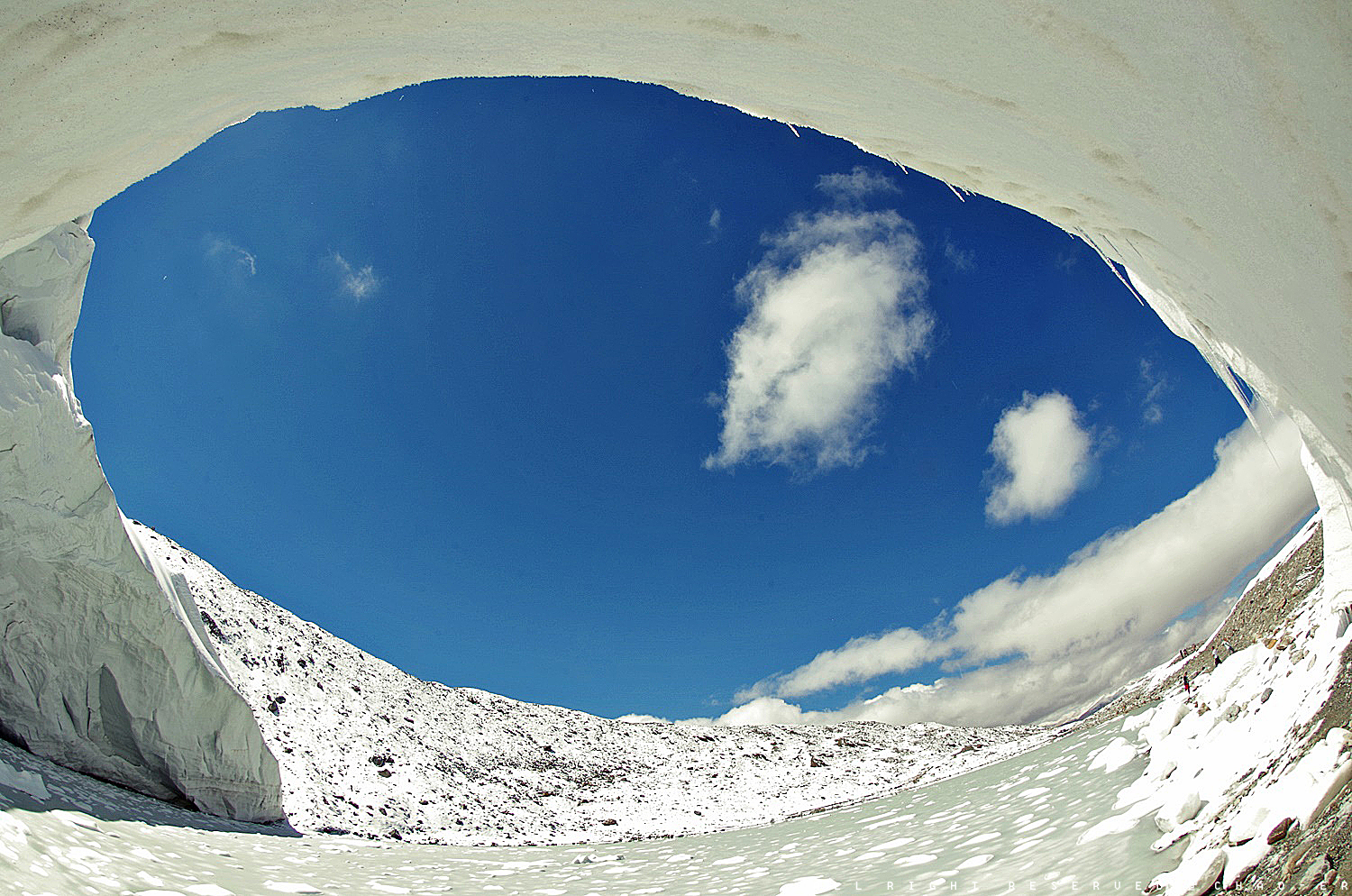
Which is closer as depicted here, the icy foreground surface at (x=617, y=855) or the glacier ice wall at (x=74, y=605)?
the icy foreground surface at (x=617, y=855)

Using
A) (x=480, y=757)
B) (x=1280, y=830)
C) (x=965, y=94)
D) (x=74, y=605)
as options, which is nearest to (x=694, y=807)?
(x=480, y=757)

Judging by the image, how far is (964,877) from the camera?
19.7ft

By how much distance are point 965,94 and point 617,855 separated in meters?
17.2

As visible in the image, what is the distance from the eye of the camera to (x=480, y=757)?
26.6m

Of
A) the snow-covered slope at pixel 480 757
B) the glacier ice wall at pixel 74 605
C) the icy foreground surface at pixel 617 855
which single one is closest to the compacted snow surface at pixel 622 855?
the icy foreground surface at pixel 617 855

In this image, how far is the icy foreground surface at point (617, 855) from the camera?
230 inches

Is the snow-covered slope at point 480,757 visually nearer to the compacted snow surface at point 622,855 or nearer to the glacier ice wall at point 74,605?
the glacier ice wall at point 74,605

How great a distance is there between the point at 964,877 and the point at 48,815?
10847 mm

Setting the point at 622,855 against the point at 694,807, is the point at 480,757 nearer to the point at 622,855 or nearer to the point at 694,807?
the point at 694,807

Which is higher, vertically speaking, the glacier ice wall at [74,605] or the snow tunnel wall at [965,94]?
the glacier ice wall at [74,605]

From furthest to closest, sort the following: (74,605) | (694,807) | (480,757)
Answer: (480,757), (694,807), (74,605)

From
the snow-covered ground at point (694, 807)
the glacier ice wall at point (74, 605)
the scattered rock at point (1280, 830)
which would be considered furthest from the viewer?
the glacier ice wall at point (74, 605)

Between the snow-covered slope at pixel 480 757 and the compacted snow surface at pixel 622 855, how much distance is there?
4.27 meters

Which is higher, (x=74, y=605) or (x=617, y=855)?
(x=74, y=605)
